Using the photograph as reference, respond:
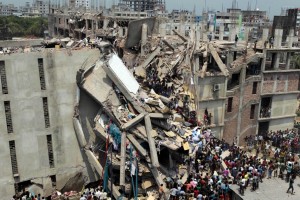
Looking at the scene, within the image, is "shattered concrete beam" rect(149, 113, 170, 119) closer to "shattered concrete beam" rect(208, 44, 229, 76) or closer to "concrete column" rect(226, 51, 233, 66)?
"shattered concrete beam" rect(208, 44, 229, 76)

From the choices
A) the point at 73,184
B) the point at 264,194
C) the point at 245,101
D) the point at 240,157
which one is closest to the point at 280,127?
the point at 245,101

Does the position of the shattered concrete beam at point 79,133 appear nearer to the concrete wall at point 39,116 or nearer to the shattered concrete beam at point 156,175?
the concrete wall at point 39,116

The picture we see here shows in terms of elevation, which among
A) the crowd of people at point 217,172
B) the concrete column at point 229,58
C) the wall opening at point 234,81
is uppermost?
the concrete column at point 229,58

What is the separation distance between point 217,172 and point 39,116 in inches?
427

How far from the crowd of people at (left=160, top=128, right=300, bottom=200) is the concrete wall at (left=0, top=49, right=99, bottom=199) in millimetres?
6461

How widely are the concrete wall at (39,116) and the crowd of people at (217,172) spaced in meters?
6.46

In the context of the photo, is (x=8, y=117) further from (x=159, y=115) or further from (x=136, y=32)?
(x=136, y=32)

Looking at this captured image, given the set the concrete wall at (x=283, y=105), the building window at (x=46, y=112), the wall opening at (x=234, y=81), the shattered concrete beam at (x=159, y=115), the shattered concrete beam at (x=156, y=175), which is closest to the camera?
the shattered concrete beam at (x=156, y=175)

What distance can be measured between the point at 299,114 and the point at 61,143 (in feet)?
133

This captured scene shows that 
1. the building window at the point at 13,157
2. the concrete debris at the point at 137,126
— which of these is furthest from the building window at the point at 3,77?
the concrete debris at the point at 137,126

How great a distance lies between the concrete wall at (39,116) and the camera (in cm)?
1870

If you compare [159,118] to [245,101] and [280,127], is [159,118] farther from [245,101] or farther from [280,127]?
[280,127]

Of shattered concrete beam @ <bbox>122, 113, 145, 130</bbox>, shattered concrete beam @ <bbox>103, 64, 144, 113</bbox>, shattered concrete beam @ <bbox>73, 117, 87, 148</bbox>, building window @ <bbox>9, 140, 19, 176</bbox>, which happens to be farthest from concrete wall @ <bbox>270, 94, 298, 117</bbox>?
building window @ <bbox>9, 140, 19, 176</bbox>

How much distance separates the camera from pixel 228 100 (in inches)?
1273
